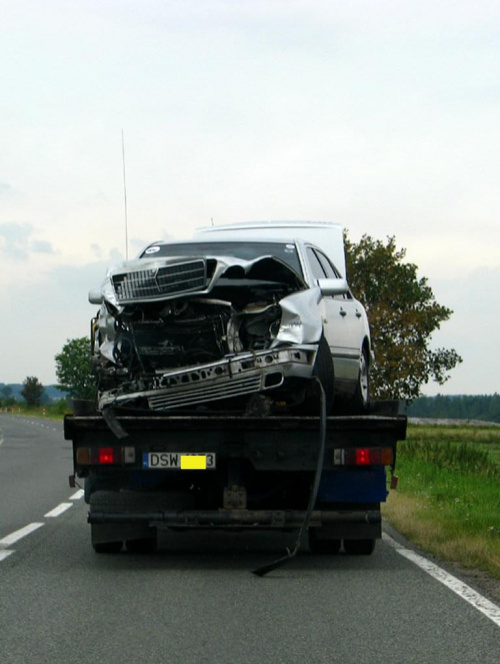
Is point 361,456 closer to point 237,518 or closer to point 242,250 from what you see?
point 237,518

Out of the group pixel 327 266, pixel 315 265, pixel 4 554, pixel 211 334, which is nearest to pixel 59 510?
pixel 4 554

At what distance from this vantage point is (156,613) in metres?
6.81

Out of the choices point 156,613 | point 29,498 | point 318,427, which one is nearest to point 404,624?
point 156,613

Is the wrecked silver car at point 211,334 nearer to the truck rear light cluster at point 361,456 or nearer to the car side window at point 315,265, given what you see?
the truck rear light cluster at point 361,456

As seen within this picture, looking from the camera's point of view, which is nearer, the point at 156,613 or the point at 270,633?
the point at 270,633

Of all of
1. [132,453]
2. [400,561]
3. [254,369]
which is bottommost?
[400,561]

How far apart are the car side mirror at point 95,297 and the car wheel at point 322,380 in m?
1.76

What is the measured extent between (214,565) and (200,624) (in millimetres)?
2613

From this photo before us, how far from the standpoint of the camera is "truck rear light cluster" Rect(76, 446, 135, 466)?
8648mm

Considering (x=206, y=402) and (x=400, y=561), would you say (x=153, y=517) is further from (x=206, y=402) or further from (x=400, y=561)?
(x=400, y=561)

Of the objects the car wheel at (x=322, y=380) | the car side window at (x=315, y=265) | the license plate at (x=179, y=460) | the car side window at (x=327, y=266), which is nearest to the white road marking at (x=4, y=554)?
the license plate at (x=179, y=460)

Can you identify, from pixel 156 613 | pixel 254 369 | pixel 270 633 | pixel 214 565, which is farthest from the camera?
pixel 214 565

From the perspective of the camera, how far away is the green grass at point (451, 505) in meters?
9.66

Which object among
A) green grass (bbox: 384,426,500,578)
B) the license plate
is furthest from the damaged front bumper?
green grass (bbox: 384,426,500,578)
